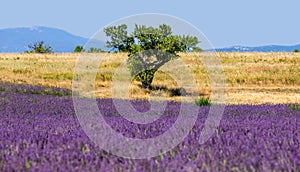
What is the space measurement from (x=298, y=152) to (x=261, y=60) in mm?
47041

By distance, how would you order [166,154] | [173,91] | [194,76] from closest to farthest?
[166,154]
[173,91]
[194,76]

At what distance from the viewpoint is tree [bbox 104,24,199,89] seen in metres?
27.7

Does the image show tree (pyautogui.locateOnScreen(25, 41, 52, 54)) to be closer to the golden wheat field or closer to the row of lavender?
the golden wheat field

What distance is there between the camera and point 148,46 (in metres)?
28.4

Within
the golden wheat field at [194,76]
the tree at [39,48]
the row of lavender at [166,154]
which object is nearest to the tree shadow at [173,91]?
the golden wheat field at [194,76]

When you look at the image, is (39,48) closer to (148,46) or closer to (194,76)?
(194,76)

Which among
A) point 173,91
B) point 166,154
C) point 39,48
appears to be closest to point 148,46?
point 173,91

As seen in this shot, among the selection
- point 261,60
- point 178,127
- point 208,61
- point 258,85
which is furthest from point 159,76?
point 178,127

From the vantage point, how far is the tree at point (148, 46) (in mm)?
27672

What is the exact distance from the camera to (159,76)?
3584 cm

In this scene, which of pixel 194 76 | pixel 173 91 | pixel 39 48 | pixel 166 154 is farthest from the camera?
pixel 39 48

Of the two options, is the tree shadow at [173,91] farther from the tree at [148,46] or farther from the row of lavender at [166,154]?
the row of lavender at [166,154]

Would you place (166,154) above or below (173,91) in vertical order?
above

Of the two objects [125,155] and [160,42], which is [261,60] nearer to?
[160,42]
